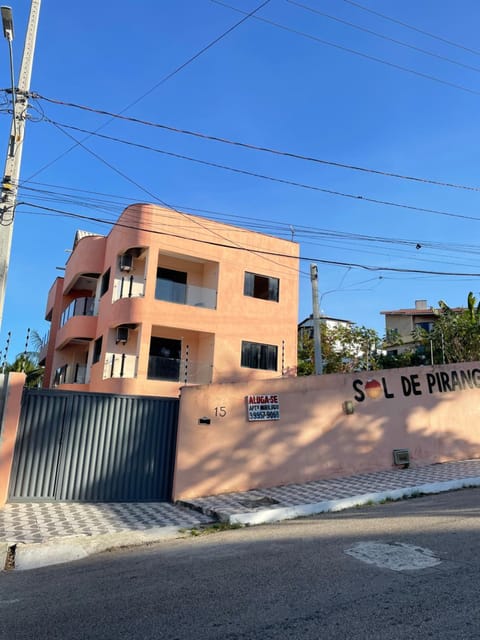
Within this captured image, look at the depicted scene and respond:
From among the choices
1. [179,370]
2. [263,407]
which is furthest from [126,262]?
[263,407]

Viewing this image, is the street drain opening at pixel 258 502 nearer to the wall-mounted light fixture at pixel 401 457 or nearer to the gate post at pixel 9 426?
the wall-mounted light fixture at pixel 401 457

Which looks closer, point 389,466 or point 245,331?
point 389,466

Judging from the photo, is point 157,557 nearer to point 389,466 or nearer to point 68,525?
point 68,525

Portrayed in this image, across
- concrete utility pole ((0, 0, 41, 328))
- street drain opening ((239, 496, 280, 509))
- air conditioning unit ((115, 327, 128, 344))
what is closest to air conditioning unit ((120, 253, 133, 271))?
air conditioning unit ((115, 327, 128, 344))

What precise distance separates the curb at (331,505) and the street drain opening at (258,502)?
0.40 meters

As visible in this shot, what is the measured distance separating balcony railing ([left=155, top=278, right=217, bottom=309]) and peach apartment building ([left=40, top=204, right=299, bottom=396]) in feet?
0.14

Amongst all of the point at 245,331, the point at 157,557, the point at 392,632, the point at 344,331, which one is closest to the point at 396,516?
the point at 157,557

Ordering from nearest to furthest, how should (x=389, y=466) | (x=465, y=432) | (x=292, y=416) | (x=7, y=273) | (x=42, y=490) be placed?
(x=42, y=490), (x=7, y=273), (x=292, y=416), (x=389, y=466), (x=465, y=432)

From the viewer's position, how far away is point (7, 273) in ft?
33.9

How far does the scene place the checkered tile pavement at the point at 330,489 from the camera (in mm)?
9344

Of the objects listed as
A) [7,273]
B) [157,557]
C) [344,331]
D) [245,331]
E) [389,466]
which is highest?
[344,331]

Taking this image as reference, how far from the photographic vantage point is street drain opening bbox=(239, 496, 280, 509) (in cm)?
932

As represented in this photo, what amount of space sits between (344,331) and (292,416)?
70.4 ft

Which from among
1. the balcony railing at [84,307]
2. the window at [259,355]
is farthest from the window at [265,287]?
the balcony railing at [84,307]
